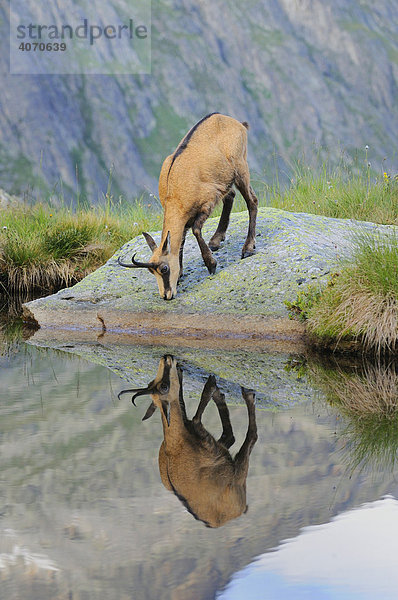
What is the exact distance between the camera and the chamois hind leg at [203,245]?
794 centimetres

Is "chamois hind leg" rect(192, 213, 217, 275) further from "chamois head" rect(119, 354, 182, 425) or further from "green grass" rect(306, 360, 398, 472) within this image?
"green grass" rect(306, 360, 398, 472)

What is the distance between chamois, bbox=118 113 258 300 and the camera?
7.82 m

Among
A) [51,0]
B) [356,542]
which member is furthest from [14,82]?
[356,542]

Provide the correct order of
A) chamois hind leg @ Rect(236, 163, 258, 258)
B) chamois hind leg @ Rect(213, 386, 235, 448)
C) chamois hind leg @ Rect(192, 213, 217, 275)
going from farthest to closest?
chamois hind leg @ Rect(236, 163, 258, 258) → chamois hind leg @ Rect(192, 213, 217, 275) → chamois hind leg @ Rect(213, 386, 235, 448)

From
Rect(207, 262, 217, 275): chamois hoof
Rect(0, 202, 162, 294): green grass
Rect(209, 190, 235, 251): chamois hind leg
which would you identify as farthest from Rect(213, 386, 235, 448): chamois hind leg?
Rect(0, 202, 162, 294): green grass

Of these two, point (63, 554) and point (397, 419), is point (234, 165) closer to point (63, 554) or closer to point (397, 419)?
point (397, 419)

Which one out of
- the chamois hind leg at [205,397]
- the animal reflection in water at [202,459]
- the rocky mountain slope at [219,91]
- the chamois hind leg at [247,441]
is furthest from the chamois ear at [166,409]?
the rocky mountain slope at [219,91]

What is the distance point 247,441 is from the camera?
4.48 meters

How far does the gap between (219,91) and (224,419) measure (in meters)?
113

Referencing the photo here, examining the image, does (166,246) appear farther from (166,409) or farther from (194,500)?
(194,500)

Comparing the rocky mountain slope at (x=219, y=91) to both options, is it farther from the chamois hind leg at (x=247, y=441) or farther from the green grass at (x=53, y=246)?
the chamois hind leg at (x=247, y=441)

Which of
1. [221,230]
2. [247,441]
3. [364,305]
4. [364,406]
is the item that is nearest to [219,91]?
[221,230]

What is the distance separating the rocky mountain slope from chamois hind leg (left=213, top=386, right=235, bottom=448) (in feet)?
299

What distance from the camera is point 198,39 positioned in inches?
4818
